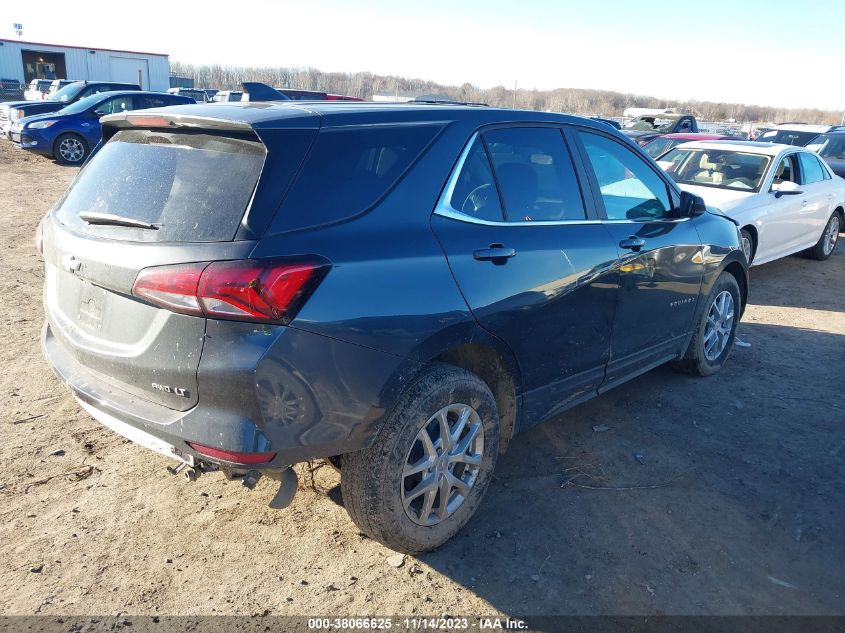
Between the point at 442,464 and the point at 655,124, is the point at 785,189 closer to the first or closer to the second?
the point at 442,464

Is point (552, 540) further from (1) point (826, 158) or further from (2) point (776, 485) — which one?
(1) point (826, 158)

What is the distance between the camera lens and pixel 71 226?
9.46ft

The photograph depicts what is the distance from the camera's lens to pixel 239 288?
2.27 m

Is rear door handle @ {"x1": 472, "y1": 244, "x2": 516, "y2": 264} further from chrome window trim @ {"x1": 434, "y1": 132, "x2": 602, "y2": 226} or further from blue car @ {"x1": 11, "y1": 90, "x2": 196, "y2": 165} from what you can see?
blue car @ {"x1": 11, "y1": 90, "x2": 196, "y2": 165}

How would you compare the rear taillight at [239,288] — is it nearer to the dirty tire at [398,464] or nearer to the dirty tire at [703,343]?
the dirty tire at [398,464]

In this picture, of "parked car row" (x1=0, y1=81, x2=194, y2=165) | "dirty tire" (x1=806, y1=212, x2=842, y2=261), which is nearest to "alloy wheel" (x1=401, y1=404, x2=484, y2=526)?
"dirty tire" (x1=806, y1=212, x2=842, y2=261)

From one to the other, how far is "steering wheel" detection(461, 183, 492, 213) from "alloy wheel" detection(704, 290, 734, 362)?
268 centimetres

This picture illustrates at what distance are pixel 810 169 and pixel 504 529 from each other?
8523 millimetres

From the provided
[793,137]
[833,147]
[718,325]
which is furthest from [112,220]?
[793,137]

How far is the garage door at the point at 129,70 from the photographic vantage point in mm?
44312

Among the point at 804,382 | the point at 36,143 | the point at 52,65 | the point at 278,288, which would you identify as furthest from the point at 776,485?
the point at 52,65

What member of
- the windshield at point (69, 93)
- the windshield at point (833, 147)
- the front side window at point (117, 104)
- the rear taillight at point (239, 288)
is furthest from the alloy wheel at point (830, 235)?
the windshield at point (69, 93)

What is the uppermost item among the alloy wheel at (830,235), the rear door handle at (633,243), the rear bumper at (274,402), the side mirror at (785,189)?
the rear door handle at (633,243)

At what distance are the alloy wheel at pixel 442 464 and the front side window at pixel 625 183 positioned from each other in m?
1.62
